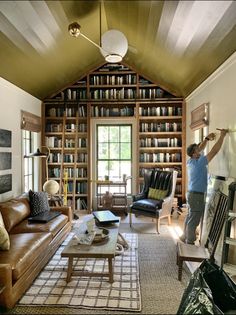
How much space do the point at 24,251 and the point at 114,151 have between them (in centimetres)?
391

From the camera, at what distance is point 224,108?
359 cm

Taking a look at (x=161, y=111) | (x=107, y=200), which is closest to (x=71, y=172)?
(x=107, y=200)

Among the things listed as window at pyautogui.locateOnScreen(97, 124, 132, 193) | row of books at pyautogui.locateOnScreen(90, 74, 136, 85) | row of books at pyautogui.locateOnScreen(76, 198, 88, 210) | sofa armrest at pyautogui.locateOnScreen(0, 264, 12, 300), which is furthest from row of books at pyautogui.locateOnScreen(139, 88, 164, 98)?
sofa armrest at pyautogui.locateOnScreen(0, 264, 12, 300)

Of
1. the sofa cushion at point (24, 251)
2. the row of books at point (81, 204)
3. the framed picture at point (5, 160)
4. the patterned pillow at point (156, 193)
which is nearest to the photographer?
the sofa cushion at point (24, 251)

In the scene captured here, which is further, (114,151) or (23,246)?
(114,151)

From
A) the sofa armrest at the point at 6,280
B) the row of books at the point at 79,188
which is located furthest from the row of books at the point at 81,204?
the sofa armrest at the point at 6,280

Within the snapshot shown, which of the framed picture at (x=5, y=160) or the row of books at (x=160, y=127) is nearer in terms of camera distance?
the framed picture at (x=5, y=160)

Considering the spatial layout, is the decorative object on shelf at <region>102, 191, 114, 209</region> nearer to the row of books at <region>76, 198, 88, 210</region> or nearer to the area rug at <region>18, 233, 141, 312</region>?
the row of books at <region>76, 198, 88, 210</region>

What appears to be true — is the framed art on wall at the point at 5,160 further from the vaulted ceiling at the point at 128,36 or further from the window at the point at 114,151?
the window at the point at 114,151

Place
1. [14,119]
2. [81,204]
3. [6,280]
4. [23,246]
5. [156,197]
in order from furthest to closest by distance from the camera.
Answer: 1. [81,204]
2. [156,197]
3. [14,119]
4. [23,246]
5. [6,280]

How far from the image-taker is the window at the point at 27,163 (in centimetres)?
532

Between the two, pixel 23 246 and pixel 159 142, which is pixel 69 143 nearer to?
pixel 159 142

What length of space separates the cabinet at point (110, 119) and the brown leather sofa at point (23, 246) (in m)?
1.87

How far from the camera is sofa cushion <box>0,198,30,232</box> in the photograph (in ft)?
11.6
